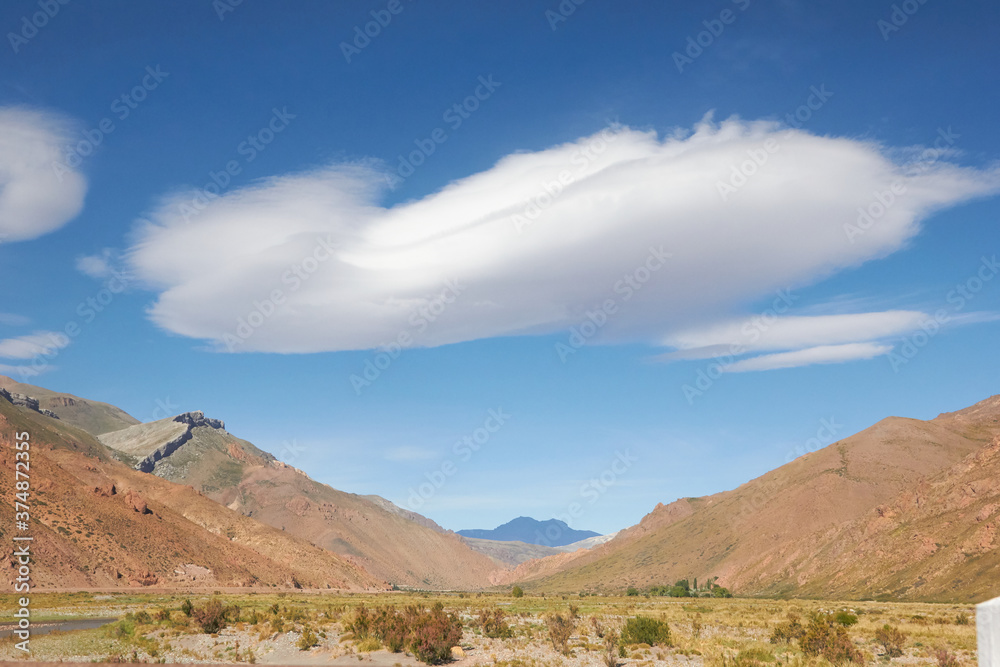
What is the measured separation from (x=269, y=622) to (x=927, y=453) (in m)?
169

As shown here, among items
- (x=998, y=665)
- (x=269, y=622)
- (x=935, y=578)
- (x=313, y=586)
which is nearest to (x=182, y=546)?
(x=313, y=586)

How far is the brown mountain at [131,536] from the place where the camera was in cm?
9456

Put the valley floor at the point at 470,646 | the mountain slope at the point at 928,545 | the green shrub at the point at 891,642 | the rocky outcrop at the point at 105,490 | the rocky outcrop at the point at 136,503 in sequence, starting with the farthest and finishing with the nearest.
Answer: the rocky outcrop at the point at 136,503 → the rocky outcrop at the point at 105,490 → the mountain slope at the point at 928,545 → the green shrub at the point at 891,642 → the valley floor at the point at 470,646

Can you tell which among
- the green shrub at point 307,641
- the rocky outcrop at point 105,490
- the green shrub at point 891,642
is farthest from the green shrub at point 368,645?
the rocky outcrop at point 105,490

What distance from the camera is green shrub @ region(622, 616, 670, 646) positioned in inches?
1187

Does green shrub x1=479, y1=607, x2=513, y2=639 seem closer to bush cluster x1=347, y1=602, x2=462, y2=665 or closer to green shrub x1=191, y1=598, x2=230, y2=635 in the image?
bush cluster x1=347, y1=602, x2=462, y2=665

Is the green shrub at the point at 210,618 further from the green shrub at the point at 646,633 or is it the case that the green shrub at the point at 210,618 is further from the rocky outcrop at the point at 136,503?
the rocky outcrop at the point at 136,503

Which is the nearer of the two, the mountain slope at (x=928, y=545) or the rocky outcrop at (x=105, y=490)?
the mountain slope at (x=928, y=545)

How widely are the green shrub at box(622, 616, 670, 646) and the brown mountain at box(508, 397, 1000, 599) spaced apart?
69546 millimetres

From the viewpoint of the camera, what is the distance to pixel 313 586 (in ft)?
452

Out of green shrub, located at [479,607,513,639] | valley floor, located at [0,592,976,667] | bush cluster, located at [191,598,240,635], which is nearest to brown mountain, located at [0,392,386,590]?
bush cluster, located at [191,598,240,635]

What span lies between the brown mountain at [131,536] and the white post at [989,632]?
334ft

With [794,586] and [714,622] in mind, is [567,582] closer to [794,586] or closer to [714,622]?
[794,586]

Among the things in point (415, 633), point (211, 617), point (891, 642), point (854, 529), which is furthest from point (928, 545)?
point (211, 617)
